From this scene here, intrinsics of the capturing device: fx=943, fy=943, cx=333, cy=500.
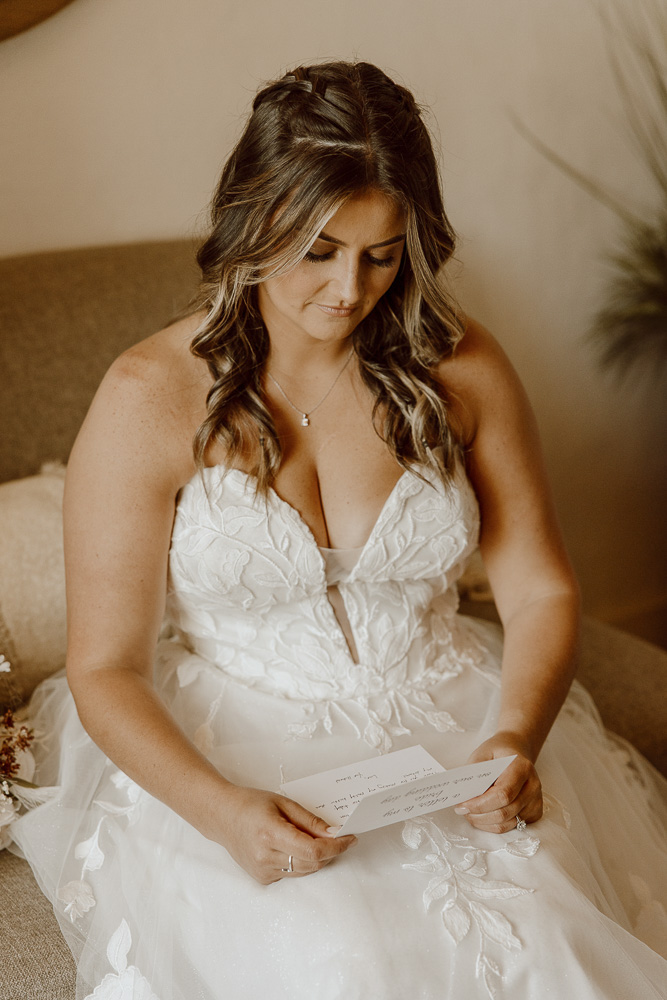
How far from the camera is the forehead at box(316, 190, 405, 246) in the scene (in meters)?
1.27

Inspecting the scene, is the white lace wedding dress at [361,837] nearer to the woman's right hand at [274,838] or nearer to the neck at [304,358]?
the woman's right hand at [274,838]

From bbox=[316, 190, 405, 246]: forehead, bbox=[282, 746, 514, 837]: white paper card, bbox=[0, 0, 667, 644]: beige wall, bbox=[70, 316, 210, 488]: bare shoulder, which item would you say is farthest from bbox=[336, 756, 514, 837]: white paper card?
bbox=[0, 0, 667, 644]: beige wall

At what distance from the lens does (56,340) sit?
1.83m

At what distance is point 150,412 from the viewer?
4.63 ft

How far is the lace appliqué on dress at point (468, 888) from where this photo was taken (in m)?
1.07

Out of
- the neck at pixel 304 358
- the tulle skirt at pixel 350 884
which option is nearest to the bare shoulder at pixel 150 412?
the neck at pixel 304 358

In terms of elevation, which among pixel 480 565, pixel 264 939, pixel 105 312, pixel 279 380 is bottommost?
pixel 480 565

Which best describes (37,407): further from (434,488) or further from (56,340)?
(434,488)

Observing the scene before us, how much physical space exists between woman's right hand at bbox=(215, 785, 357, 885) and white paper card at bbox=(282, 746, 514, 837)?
32 mm

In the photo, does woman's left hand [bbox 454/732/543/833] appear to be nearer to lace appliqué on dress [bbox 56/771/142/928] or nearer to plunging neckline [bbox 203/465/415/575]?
plunging neckline [bbox 203/465/415/575]

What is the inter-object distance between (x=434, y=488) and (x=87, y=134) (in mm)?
1071

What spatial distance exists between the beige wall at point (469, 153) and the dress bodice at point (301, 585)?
0.89 m

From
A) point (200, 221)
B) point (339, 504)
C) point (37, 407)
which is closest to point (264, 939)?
point (339, 504)

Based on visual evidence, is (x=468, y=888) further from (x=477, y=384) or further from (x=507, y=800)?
(x=477, y=384)
